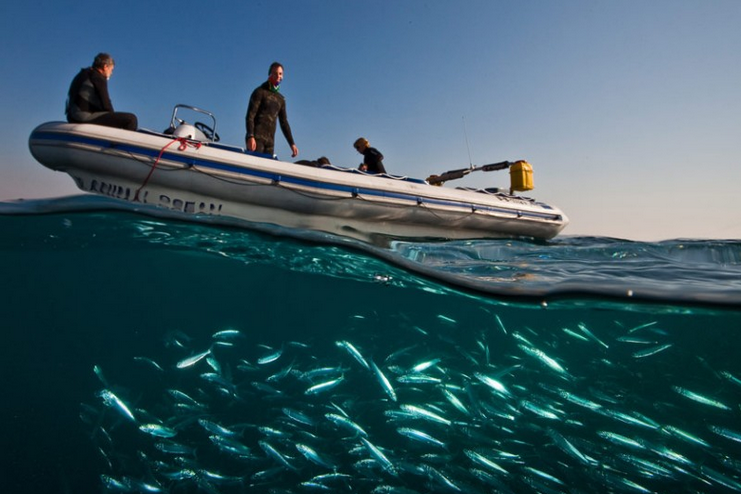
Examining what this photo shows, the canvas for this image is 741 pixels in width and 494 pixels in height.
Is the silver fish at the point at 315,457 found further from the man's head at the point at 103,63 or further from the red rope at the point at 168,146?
the man's head at the point at 103,63

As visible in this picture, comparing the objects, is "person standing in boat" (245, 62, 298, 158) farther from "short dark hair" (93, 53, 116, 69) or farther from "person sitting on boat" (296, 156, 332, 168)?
"short dark hair" (93, 53, 116, 69)

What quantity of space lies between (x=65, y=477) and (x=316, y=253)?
6.07 metres

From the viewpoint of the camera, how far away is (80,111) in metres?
7.29

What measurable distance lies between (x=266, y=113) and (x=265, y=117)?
0.10 metres

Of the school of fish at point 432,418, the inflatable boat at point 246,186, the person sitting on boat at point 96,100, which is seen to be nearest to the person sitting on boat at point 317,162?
the inflatable boat at point 246,186

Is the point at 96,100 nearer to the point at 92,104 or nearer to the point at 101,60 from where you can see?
the point at 92,104

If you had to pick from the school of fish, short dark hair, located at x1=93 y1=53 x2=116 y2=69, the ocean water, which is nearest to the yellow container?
the ocean water

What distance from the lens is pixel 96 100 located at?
24.2ft

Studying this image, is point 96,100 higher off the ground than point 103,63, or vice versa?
point 103,63

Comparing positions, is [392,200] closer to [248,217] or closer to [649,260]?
[248,217]

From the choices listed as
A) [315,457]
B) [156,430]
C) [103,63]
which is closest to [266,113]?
[103,63]

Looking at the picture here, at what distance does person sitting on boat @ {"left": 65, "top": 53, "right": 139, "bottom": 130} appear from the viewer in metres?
6.99

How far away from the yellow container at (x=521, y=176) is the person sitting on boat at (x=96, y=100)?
10.6 metres

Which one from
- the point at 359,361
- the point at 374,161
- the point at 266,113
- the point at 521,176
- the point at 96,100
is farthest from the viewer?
the point at 521,176
